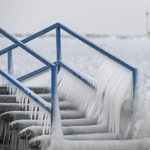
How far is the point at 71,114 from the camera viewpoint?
4.15 m

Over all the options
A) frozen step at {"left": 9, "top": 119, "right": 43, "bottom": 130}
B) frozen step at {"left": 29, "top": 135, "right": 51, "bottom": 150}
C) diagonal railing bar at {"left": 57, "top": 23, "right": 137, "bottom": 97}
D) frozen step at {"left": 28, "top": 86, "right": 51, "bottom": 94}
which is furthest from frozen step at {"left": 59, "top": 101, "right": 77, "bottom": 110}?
frozen step at {"left": 29, "top": 135, "right": 51, "bottom": 150}

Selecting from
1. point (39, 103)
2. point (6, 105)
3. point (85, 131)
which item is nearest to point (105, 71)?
point (85, 131)

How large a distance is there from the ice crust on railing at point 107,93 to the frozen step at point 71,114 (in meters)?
0.08

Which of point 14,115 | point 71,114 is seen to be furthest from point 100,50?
point 14,115

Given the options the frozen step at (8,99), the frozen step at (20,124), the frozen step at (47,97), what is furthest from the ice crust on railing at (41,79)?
the frozen step at (20,124)

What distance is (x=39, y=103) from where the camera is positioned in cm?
326

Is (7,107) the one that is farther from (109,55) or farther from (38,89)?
(109,55)

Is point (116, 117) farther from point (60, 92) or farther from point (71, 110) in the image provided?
point (60, 92)

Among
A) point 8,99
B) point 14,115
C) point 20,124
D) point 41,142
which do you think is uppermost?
point 8,99

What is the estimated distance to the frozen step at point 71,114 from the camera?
4.10m

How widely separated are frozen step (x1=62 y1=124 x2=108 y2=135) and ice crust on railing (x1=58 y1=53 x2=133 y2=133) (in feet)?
0.25

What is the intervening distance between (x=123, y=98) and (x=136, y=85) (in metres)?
0.21

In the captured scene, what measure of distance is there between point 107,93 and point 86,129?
480 millimetres

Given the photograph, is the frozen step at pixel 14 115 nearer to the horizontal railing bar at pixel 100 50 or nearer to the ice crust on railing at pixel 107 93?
the ice crust on railing at pixel 107 93
